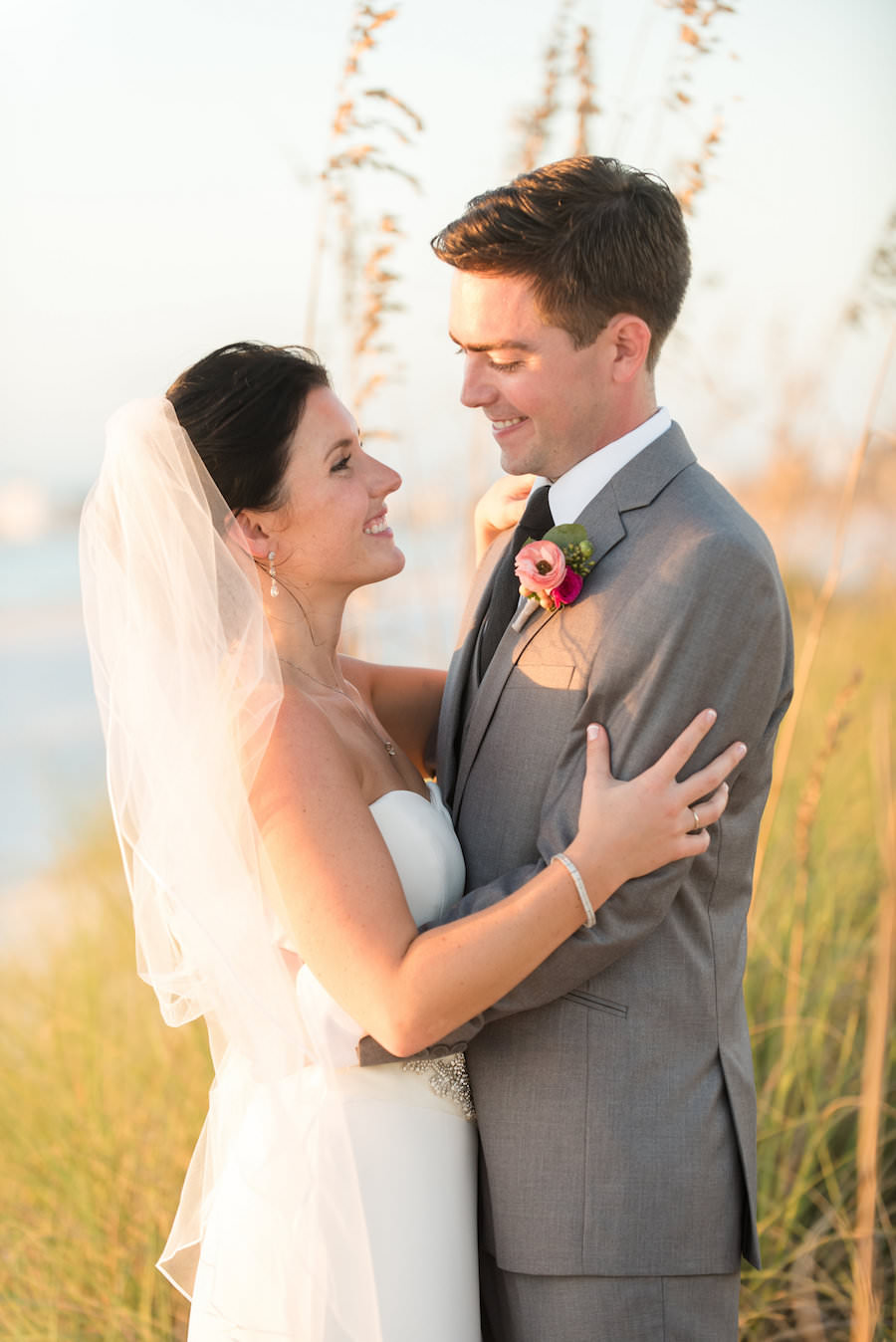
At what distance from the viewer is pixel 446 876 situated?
229cm

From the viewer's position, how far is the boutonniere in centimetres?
219

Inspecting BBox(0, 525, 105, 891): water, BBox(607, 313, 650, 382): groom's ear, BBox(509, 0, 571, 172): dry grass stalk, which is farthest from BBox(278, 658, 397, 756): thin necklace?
BBox(0, 525, 105, 891): water

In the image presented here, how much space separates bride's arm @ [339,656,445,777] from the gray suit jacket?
2.43ft

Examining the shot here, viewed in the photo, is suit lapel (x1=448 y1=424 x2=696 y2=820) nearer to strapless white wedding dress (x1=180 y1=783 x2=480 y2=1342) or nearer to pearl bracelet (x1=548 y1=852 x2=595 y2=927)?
strapless white wedding dress (x1=180 y1=783 x2=480 y2=1342)

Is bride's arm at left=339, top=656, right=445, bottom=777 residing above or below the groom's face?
below

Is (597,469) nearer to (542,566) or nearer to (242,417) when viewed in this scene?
(542,566)

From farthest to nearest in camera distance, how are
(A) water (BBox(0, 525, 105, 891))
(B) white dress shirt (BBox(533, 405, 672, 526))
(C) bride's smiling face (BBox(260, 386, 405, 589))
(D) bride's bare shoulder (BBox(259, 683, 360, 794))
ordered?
1. (A) water (BBox(0, 525, 105, 891))
2. (C) bride's smiling face (BBox(260, 386, 405, 589))
3. (B) white dress shirt (BBox(533, 405, 672, 526))
4. (D) bride's bare shoulder (BBox(259, 683, 360, 794))

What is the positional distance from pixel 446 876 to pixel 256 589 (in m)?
0.69

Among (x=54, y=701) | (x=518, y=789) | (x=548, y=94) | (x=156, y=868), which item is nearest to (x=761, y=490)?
(x=548, y=94)

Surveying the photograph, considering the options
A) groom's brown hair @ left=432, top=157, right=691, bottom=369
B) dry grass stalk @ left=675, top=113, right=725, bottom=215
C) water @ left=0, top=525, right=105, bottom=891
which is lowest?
water @ left=0, top=525, right=105, bottom=891

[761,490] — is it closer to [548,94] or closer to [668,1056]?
[548,94]

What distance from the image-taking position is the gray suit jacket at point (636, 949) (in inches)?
81.6

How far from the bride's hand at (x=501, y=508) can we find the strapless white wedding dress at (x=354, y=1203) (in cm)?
96

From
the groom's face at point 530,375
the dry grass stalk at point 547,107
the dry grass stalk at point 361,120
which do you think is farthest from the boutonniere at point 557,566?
the dry grass stalk at point 547,107
